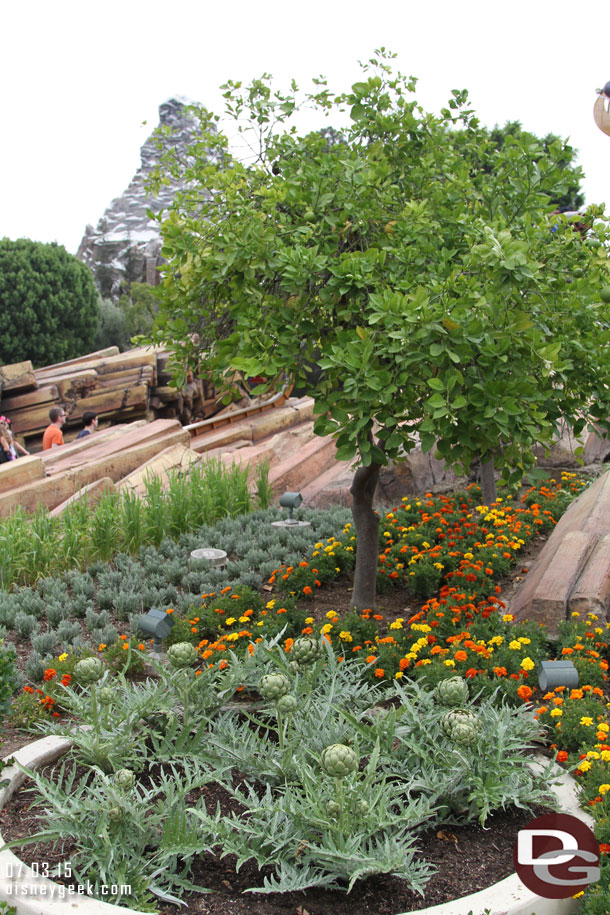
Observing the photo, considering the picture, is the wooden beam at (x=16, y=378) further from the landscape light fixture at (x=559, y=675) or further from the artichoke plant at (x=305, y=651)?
the landscape light fixture at (x=559, y=675)

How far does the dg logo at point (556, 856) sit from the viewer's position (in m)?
2.39

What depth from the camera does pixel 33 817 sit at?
2.75 m

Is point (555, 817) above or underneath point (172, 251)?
underneath

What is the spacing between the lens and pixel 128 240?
36.7m

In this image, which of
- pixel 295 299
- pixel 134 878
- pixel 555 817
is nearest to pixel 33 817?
pixel 134 878

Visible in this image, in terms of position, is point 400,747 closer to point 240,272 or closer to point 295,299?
point 295,299

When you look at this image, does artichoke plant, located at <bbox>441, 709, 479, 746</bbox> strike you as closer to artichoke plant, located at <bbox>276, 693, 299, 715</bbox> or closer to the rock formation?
artichoke plant, located at <bbox>276, 693, 299, 715</bbox>

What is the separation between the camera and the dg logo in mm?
2389

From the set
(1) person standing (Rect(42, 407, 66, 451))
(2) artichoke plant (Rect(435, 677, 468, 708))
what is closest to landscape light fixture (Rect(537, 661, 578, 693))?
(2) artichoke plant (Rect(435, 677, 468, 708))

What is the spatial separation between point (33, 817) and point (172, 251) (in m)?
2.83

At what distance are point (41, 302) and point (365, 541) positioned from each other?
657 inches

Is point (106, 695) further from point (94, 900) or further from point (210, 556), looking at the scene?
point (210, 556)

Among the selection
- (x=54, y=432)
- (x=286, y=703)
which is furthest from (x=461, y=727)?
(x=54, y=432)
